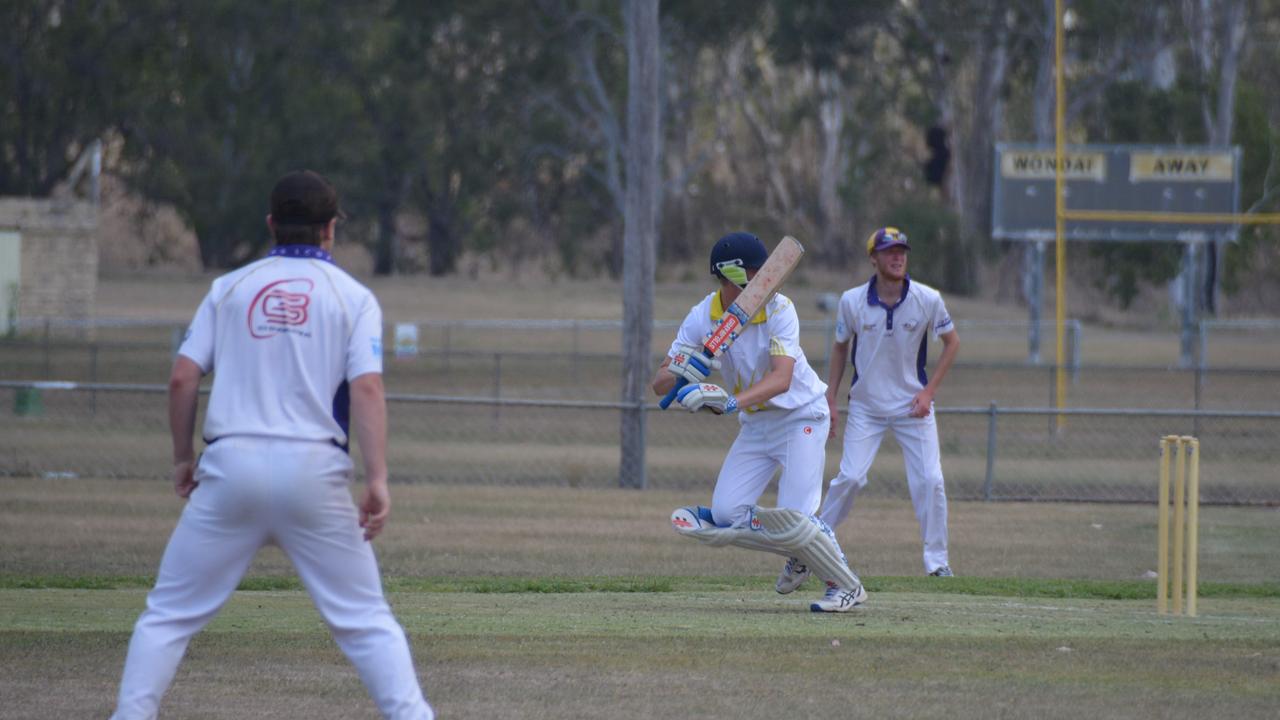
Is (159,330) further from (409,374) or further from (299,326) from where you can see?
(299,326)

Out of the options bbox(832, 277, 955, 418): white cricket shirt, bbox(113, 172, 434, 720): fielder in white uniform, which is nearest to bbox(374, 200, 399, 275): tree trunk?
bbox(832, 277, 955, 418): white cricket shirt

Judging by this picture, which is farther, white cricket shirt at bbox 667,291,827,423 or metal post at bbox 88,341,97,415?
metal post at bbox 88,341,97,415

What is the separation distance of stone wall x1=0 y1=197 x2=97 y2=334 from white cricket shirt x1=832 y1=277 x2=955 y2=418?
119ft

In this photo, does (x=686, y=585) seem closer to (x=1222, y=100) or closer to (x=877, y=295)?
(x=877, y=295)

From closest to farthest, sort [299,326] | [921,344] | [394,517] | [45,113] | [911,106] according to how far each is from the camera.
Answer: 1. [299,326]
2. [921,344]
3. [394,517]
4. [45,113]
5. [911,106]

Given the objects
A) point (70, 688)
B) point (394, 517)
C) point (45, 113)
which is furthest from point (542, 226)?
point (70, 688)

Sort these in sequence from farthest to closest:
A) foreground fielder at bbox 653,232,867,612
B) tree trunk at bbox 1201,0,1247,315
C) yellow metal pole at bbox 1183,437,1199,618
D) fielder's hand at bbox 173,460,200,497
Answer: tree trunk at bbox 1201,0,1247,315
foreground fielder at bbox 653,232,867,612
yellow metal pole at bbox 1183,437,1199,618
fielder's hand at bbox 173,460,200,497

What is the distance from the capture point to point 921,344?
10.8m

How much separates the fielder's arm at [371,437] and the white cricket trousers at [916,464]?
571 cm

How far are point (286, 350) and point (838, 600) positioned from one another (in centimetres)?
411

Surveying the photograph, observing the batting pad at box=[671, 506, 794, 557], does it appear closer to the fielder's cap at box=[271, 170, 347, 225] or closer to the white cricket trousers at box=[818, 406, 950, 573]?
the white cricket trousers at box=[818, 406, 950, 573]

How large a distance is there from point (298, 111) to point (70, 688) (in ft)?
158

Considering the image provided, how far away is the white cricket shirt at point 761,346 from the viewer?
825cm

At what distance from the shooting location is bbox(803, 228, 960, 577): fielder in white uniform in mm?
10742
